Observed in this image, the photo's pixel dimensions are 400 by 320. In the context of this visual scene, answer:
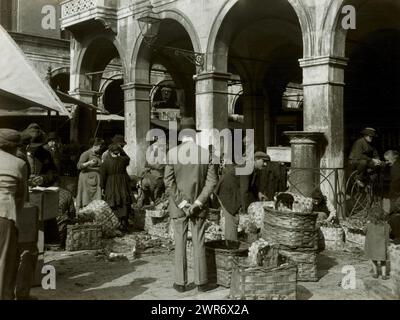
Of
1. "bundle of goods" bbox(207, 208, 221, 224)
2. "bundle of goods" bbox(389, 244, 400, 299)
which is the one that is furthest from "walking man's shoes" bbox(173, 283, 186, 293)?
"bundle of goods" bbox(207, 208, 221, 224)

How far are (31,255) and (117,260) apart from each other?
2170 millimetres

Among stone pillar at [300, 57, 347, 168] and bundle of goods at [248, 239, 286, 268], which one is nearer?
bundle of goods at [248, 239, 286, 268]

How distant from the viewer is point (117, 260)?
24.2 ft

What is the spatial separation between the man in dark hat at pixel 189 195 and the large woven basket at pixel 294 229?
107 centimetres

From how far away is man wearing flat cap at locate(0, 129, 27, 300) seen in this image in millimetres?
4445

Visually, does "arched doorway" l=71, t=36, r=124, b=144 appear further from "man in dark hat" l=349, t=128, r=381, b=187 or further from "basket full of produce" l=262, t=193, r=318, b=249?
"basket full of produce" l=262, t=193, r=318, b=249

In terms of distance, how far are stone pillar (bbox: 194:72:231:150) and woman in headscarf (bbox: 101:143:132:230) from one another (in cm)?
276

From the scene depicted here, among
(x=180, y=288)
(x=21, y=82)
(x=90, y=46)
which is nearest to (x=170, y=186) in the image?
(x=180, y=288)

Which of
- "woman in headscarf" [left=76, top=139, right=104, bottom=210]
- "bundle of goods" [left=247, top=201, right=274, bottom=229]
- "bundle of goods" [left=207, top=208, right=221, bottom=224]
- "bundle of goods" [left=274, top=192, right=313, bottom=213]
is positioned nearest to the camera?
"bundle of goods" [left=274, top=192, right=313, bottom=213]

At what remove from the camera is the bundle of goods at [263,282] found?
16.5ft

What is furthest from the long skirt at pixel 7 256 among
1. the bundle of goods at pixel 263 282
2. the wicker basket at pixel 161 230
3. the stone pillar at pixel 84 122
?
the stone pillar at pixel 84 122
